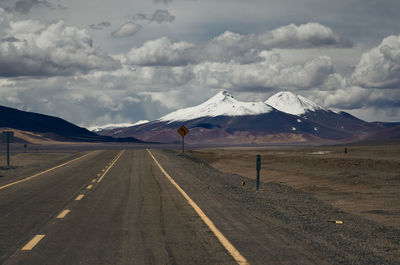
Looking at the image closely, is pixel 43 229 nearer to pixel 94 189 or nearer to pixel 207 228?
pixel 207 228

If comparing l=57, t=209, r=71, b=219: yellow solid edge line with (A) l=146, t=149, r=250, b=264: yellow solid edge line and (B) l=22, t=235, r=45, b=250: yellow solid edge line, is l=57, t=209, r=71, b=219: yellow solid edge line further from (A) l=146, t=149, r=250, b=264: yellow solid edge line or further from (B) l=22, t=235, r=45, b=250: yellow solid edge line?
(A) l=146, t=149, r=250, b=264: yellow solid edge line

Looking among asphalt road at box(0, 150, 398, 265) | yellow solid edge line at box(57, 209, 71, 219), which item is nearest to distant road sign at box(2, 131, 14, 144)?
asphalt road at box(0, 150, 398, 265)

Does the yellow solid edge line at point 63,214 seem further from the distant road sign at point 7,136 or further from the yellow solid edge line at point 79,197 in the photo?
the distant road sign at point 7,136

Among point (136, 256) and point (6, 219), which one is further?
point (6, 219)

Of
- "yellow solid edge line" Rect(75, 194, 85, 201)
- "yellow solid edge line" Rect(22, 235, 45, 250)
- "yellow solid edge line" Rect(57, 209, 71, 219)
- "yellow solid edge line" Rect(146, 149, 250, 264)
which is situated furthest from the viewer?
"yellow solid edge line" Rect(75, 194, 85, 201)

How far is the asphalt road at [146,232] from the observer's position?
7988mm

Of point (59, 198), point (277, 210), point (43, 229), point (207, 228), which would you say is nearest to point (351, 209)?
point (277, 210)

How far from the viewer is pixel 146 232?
10.0 m

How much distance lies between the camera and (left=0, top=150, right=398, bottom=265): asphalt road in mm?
7988

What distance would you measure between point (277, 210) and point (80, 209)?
5.40 meters

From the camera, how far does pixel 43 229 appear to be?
34.0 feet

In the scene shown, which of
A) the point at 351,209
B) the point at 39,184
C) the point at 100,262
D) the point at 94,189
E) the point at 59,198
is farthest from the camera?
Answer: the point at 39,184

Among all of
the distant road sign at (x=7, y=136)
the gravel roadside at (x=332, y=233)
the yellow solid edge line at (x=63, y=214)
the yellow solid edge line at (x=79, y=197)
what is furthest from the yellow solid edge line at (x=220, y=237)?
the distant road sign at (x=7, y=136)

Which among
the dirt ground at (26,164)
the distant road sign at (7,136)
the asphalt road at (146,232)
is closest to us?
the asphalt road at (146,232)
